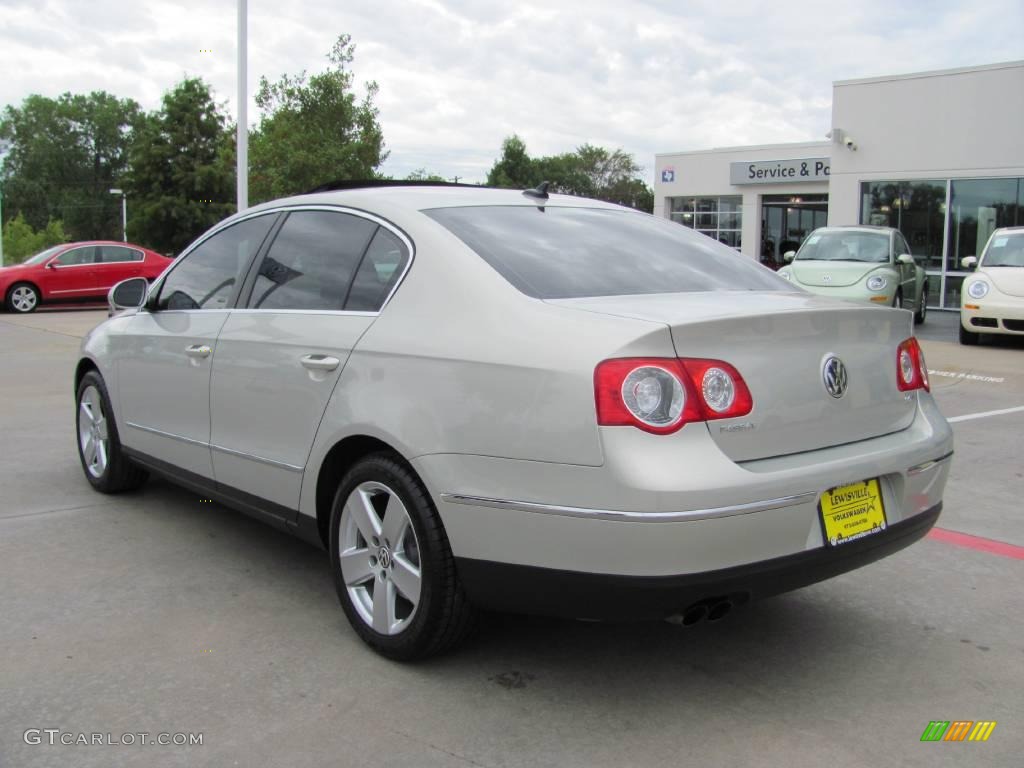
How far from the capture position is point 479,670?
320cm

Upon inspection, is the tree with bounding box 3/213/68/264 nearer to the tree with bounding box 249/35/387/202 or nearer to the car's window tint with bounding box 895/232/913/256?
the tree with bounding box 249/35/387/202

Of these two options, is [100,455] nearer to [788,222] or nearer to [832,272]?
[832,272]

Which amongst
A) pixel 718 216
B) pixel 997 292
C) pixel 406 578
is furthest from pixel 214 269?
pixel 718 216

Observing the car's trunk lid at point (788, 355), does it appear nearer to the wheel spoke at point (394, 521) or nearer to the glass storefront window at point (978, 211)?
the wheel spoke at point (394, 521)

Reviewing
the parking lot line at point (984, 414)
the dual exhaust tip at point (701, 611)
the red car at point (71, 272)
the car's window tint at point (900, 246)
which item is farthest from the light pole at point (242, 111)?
the dual exhaust tip at point (701, 611)

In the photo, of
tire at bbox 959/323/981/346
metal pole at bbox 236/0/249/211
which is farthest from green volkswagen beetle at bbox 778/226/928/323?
metal pole at bbox 236/0/249/211

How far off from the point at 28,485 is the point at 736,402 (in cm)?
448

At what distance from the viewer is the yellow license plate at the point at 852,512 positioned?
2.85m

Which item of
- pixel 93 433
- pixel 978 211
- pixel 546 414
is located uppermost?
pixel 978 211

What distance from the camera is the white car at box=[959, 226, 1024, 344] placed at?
1313 cm

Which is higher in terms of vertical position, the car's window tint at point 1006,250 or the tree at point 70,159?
the tree at point 70,159

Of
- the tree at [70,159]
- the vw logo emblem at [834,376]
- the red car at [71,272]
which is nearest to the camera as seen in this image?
the vw logo emblem at [834,376]

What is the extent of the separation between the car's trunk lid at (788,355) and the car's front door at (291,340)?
0.88 m

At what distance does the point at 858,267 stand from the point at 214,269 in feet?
40.1
